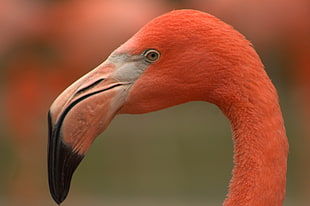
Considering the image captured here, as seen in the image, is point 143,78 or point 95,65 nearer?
point 143,78

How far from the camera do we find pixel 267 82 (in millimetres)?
1627

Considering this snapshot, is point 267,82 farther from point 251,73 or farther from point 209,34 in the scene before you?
point 209,34

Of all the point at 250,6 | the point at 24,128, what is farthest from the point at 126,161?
the point at 250,6

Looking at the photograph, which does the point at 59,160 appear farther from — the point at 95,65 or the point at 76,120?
the point at 95,65

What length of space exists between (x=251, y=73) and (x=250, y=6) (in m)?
3.59

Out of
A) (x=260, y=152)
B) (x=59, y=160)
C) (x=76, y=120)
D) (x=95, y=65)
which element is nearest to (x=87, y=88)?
(x=76, y=120)

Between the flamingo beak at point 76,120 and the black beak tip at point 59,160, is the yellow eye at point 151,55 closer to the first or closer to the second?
the flamingo beak at point 76,120

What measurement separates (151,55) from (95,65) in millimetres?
3276

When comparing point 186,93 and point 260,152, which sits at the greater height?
point 186,93

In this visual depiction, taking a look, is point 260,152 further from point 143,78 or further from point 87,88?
point 87,88

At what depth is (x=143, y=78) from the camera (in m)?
1.63

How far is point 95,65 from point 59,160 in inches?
131

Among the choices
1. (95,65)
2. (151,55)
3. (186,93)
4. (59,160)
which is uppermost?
(151,55)

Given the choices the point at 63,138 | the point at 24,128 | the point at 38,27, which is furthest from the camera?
the point at 24,128
